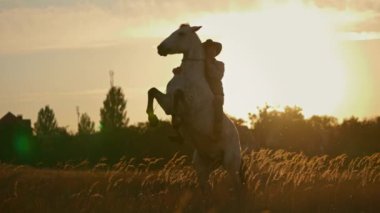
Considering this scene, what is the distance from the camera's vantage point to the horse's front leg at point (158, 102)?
1382cm

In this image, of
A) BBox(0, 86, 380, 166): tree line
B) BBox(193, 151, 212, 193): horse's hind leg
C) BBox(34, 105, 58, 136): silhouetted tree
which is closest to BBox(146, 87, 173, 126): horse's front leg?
BBox(193, 151, 212, 193): horse's hind leg

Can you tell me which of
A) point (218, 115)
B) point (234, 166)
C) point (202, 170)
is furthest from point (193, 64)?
point (234, 166)

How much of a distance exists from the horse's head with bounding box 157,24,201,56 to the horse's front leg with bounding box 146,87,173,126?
742 mm

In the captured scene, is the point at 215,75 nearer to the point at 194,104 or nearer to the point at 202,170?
the point at 194,104

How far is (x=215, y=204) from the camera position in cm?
1291

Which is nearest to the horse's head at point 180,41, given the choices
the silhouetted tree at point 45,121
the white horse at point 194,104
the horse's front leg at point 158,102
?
the white horse at point 194,104

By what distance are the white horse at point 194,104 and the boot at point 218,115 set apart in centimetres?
9

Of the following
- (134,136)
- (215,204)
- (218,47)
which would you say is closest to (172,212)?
(215,204)

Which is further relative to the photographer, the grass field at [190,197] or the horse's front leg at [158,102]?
the horse's front leg at [158,102]

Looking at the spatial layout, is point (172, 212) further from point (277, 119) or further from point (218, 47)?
point (277, 119)

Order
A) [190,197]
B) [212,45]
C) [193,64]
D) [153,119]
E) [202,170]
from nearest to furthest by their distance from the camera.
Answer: [190,197]
[153,119]
[193,64]
[212,45]
[202,170]

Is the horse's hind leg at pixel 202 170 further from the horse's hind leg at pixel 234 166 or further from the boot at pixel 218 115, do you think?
the boot at pixel 218 115

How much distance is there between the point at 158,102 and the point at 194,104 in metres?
0.71

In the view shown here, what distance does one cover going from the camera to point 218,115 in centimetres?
1471
